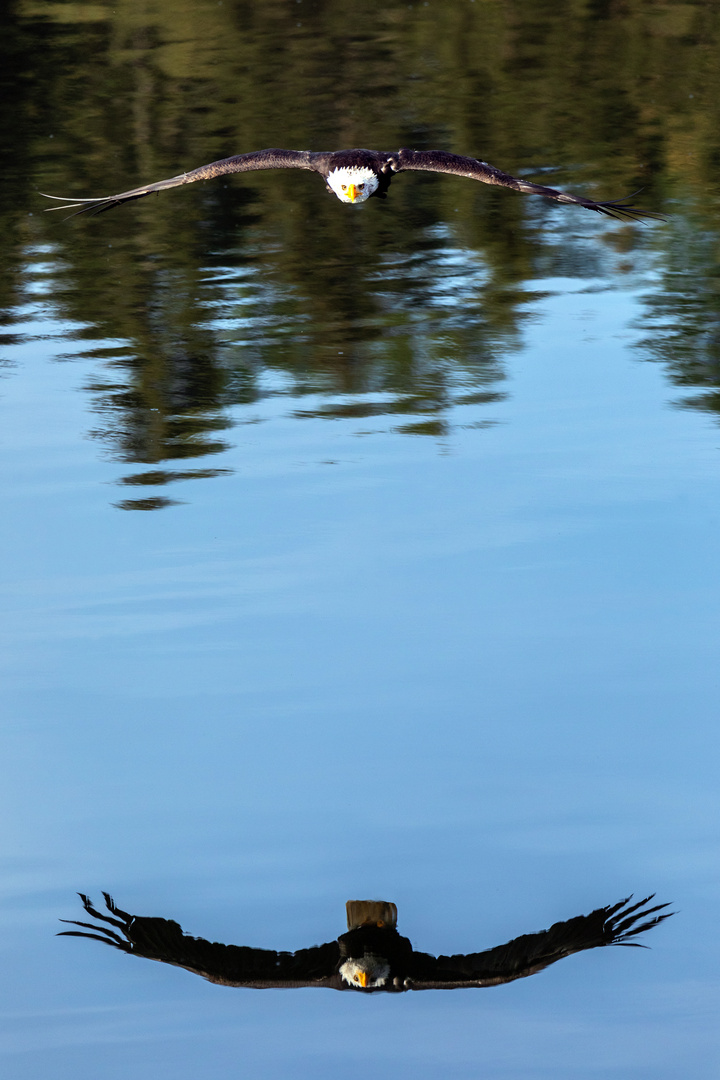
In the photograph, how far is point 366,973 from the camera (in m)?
9.01

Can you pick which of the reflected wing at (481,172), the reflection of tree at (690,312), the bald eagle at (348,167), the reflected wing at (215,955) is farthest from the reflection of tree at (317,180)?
the reflected wing at (215,955)

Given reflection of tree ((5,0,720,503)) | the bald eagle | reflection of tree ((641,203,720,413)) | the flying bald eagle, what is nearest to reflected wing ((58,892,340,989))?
the flying bald eagle

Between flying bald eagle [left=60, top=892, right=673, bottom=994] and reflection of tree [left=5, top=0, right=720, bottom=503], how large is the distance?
7.03 meters

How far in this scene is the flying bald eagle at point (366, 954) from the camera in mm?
8609

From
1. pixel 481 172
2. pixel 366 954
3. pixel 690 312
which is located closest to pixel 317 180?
pixel 690 312

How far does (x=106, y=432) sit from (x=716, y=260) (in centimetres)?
1007

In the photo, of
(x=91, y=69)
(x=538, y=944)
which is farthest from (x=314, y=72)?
(x=538, y=944)

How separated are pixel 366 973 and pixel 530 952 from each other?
1.03m

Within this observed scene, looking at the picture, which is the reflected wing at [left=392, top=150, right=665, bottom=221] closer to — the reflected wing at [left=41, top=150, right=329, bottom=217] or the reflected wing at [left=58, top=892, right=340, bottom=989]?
the reflected wing at [left=41, top=150, right=329, bottom=217]

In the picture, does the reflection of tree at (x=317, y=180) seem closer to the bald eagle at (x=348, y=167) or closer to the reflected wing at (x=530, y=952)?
the bald eagle at (x=348, y=167)

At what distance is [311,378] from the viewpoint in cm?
1775

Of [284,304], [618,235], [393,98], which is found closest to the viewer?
[284,304]

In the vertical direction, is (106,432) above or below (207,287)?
below

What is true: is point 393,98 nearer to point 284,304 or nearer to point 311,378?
point 284,304
